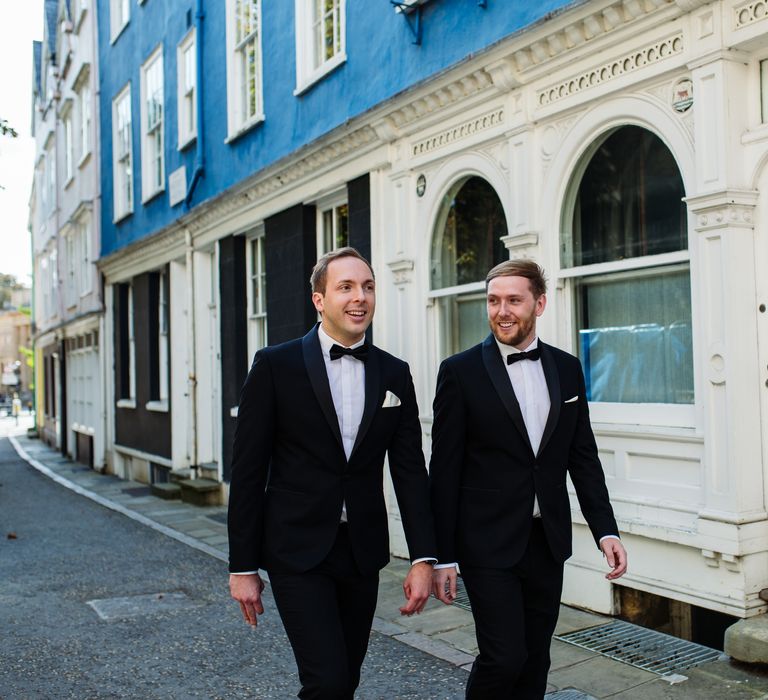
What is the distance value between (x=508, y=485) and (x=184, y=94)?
13.0m

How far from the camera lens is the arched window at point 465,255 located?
26.6 ft

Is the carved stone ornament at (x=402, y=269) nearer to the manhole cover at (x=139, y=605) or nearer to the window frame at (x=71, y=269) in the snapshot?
the manhole cover at (x=139, y=605)

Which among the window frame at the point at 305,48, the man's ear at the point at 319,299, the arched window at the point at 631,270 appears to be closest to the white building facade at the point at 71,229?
the window frame at the point at 305,48

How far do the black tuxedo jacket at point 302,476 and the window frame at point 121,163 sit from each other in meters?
15.7

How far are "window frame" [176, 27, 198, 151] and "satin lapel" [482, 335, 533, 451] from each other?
12.0 m

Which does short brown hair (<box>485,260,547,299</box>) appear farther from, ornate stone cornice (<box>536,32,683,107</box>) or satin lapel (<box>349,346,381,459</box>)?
ornate stone cornice (<box>536,32,683,107</box>)

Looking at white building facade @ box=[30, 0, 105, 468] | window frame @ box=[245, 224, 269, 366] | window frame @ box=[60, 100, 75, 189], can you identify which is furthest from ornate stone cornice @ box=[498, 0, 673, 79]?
window frame @ box=[60, 100, 75, 189]

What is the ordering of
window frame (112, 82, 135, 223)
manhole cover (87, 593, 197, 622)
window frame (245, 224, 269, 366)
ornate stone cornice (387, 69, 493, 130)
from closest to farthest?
manhole cover (87, 593, 197, 622) < ornate stone cornice (387, 69, 493, 130) < window frame (245, 224, 269, 366) < window frame (112, 82, 135, 223)

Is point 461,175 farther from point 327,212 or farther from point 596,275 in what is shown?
point 327,212

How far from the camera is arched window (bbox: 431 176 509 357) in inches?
320

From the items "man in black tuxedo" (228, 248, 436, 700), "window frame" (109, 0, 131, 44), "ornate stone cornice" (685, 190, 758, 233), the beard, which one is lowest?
"man in black tuxedo" (228, 248, 436, 700)

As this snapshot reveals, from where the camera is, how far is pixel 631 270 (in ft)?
21.6

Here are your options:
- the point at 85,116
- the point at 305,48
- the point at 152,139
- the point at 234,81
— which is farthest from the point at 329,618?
the point at 85,116

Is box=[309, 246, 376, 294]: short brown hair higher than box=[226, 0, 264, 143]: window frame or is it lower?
lower
